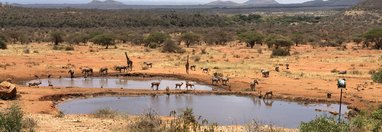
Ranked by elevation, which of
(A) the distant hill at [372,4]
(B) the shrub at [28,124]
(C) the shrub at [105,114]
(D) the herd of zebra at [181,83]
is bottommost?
(D) the herd of zebra at [181,83]

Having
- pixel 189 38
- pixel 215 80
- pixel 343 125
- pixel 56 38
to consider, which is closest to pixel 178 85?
pixel 215 80

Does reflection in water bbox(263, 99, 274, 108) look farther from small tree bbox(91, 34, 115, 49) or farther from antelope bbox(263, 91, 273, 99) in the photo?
small tree bbox(91, 34, 115, 49)

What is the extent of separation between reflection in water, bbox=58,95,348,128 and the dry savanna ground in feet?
4.59

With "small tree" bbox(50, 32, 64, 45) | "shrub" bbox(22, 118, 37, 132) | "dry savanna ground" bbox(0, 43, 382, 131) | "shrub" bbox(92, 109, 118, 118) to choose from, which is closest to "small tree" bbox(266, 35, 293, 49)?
"dry savanna ground" bbox(0, 43, 382, 131)

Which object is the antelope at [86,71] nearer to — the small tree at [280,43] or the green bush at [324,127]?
the green bush at [324,127]

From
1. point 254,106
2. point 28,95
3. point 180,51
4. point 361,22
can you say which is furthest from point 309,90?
point 361,22

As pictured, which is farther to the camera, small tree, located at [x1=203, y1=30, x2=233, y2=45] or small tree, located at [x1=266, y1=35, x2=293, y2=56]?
small tree, located at [x1=203, y1=30, x2=233, y2=45]

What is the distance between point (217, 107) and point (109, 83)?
9562 millimetres

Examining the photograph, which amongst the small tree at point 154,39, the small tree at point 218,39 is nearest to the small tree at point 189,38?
the small tree at point 154,39

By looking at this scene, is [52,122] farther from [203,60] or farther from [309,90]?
[203,60]

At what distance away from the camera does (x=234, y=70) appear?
3706 centimetres

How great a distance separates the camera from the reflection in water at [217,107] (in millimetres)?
21656

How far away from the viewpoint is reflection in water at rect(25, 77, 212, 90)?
29.9 m

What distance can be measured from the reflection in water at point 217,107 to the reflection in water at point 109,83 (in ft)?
11.1
